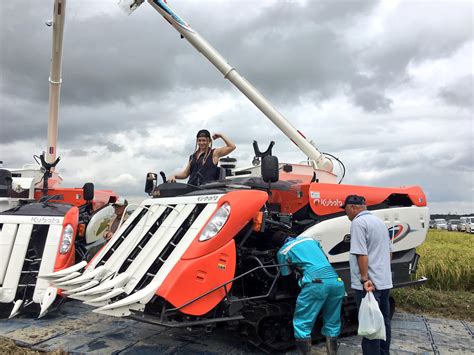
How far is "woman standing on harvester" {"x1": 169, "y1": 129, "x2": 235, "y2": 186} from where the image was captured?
5.57 meters

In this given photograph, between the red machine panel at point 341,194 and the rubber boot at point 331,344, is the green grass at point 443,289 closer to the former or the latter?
the red machine panel at point 341,194

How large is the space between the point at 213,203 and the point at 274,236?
866 millimetres

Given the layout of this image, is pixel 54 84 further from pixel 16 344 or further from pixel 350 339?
pixel 350 339

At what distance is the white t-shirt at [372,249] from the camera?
3.86 metres

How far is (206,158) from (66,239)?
7.00 ft

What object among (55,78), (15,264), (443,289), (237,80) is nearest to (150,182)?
(15,264)

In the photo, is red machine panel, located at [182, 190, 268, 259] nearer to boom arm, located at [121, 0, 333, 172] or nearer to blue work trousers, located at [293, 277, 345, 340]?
blue work trousers, located at [293, 277, 345, 340]

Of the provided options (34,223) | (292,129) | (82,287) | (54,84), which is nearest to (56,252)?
(34,223)

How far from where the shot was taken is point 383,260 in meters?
3.90

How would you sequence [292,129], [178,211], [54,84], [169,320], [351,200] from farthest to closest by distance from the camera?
[54,84], [292,129], [178,211], [351,200], [169,320]

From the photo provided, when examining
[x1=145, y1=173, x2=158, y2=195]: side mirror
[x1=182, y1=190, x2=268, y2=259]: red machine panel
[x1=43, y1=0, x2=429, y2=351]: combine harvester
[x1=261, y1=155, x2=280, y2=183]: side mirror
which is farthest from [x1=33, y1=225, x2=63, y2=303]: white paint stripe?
[x1=261, y1=155, x2=280, y2=183]: side mirror

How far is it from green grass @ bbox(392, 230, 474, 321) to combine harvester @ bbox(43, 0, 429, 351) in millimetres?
1398

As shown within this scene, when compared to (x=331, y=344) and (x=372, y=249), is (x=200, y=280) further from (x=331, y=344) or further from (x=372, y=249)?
(x=372, y=249)

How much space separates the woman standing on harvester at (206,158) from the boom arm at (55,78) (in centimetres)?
623
